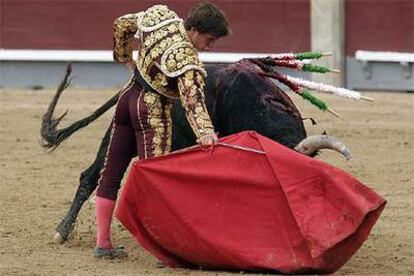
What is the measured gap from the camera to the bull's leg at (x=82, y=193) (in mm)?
4898

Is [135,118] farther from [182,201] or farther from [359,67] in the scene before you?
[359,67]

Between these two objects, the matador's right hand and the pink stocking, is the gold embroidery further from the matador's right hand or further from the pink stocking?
the pink stocking

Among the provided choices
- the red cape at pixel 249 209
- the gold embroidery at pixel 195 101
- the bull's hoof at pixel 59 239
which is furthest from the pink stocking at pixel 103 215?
the gold embroidery at pixel 195 101

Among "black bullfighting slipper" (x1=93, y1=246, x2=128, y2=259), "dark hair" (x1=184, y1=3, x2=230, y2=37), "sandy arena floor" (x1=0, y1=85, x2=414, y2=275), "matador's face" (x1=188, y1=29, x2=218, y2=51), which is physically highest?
"dark hair" (x1=184, y1=3, x2=230, y2=37)

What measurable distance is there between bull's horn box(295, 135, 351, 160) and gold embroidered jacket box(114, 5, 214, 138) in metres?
0.37

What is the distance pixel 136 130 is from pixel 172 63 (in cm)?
34

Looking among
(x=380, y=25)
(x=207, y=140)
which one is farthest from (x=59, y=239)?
(x=380, y=25)

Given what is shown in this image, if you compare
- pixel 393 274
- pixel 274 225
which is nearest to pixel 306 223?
pixel 274 225

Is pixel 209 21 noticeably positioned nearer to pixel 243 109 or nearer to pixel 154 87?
pixel 154 87

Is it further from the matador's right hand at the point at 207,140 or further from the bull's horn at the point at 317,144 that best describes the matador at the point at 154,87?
the bull's horn at the point at 317,144

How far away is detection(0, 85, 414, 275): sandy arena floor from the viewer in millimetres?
4430

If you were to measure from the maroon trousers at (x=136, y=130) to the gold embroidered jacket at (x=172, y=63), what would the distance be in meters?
0.06

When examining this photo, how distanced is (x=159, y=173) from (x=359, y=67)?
6.23 m

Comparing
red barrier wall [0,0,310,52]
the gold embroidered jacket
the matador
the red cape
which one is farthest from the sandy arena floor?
red barrier wall [0,0,310,52]
